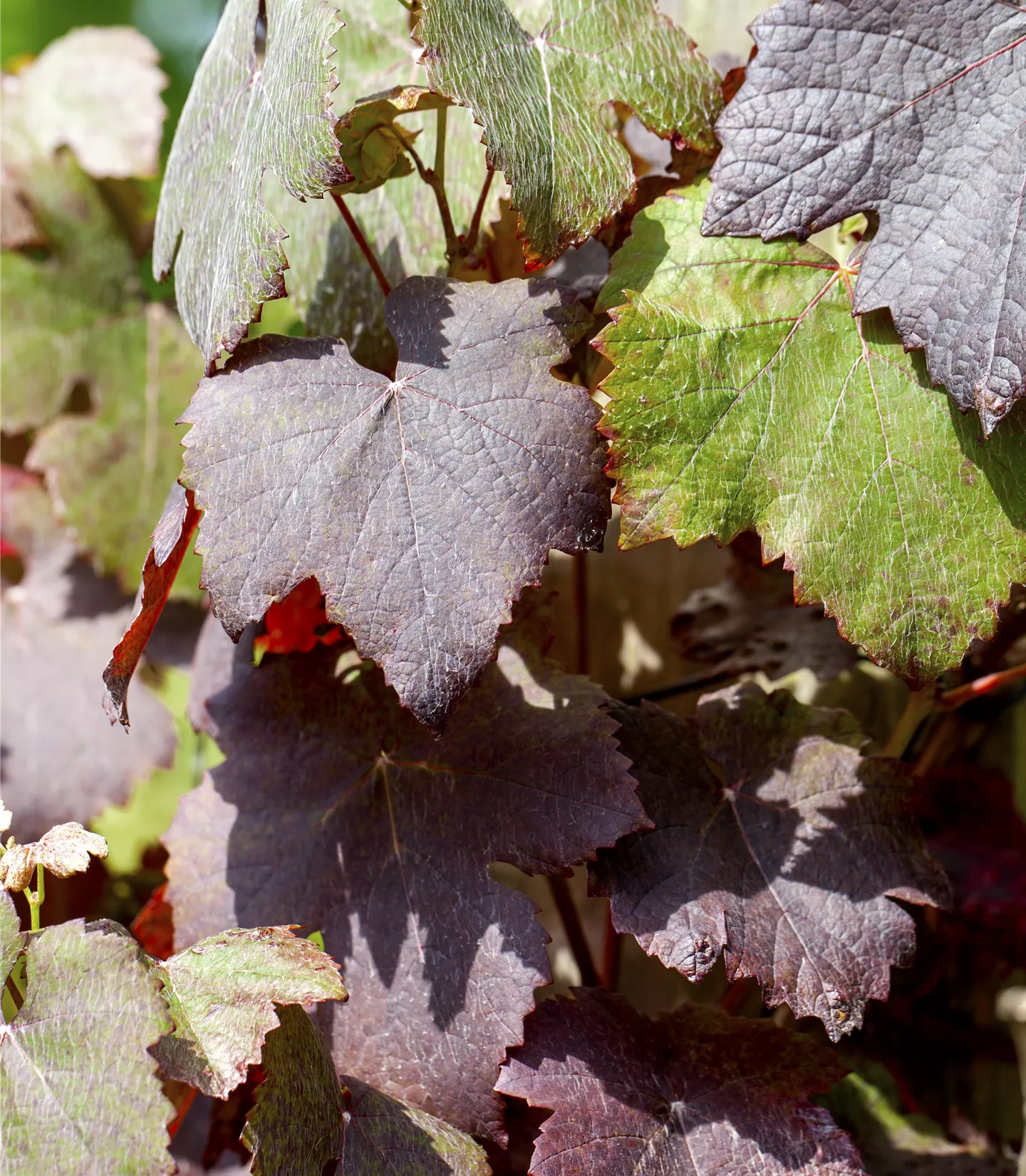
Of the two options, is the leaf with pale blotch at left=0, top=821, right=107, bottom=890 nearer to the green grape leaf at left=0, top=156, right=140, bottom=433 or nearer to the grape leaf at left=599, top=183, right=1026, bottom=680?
the grape leaf at left=599, top=183, right=1026, bottom=680

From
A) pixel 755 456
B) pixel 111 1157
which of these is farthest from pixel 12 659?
pixel 755 456

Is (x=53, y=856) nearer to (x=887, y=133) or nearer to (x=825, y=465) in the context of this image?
(x=825, y=465)

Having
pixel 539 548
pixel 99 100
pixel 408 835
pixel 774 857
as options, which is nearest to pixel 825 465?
pixel 539 548

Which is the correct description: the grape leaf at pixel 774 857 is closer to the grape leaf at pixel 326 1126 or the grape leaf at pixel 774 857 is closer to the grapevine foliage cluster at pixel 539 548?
the grapevine foliage cluster at pixel 539 548

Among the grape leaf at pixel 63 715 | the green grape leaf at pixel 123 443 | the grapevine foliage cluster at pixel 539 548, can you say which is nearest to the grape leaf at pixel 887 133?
the grapevine foliage cluster at pixel 539 548

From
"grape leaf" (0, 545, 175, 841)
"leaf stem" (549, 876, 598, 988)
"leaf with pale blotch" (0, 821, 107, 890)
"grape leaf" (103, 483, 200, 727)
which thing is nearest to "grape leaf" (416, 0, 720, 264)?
"grape leaf" (103, 483, 200, 727)
